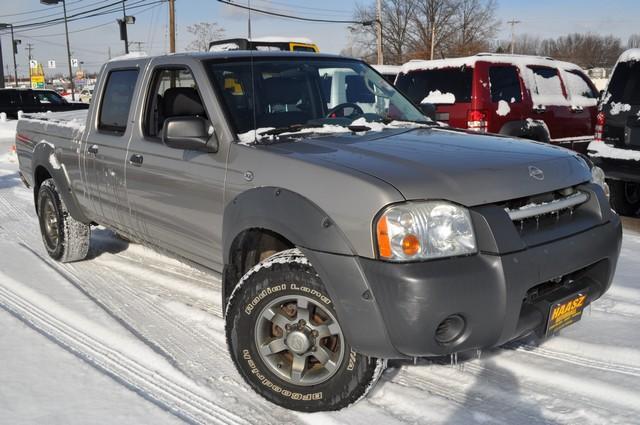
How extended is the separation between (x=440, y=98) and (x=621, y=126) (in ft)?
7.79

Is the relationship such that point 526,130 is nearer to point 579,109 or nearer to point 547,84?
point 547,84

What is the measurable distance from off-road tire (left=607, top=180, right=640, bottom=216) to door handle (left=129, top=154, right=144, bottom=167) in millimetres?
5591

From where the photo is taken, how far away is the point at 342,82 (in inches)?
177

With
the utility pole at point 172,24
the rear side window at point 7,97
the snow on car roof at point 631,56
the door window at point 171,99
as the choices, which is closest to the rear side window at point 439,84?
the snow on car roof at point 631,56

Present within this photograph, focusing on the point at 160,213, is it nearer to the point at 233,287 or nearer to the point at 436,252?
the point at 233,287

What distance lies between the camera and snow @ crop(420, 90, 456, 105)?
822cm

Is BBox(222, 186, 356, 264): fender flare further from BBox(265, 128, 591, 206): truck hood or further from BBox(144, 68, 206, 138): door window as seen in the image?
BBox(144, 68, 206, 138): door window

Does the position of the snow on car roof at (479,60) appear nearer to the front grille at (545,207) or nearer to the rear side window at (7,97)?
the front grille at (545,207)

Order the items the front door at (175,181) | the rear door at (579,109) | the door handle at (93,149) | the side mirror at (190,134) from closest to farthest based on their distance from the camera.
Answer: the side mirror at (190,134) < the front door at (175,181) < the door handle at (93,149) < the rear door at (579,109)

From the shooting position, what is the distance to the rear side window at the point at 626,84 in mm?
6746

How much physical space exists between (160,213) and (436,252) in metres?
2.07

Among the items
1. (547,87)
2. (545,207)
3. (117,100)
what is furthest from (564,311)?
(547,87)

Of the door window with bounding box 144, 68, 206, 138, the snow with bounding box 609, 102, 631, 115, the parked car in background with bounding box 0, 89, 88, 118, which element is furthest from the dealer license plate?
the parked car in background with bounding box 0, 89, 88, 118

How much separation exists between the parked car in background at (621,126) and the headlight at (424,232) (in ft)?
15.8
